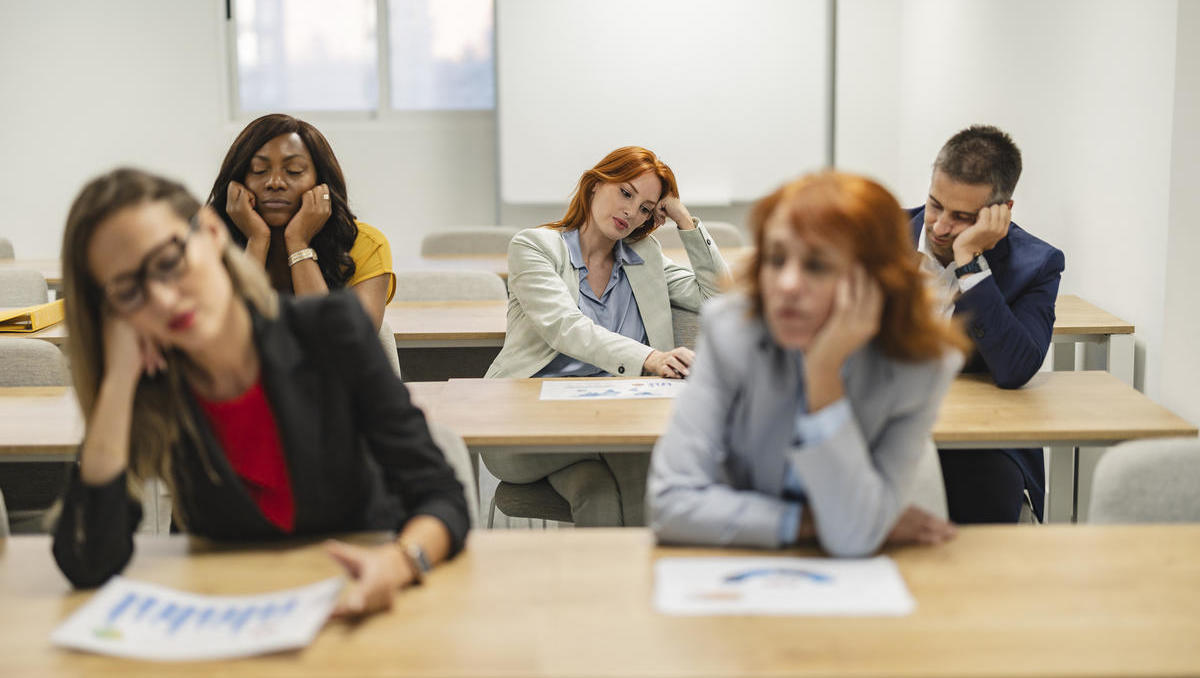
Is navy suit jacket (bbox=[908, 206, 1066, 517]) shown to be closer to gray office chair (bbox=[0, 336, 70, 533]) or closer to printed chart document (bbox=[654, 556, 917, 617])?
printed chart document (bbox=[654, 556, 917, 617])

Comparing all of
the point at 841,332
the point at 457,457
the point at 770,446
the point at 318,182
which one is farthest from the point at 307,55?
the point at 841,332

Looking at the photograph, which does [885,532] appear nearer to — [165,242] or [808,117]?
[165,242]

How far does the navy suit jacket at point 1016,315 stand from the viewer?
265 centimetres

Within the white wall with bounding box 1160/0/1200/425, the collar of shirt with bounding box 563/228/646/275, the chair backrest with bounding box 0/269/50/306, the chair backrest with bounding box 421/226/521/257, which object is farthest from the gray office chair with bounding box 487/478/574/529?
the chair backrest with bounding box 421/226/521/257

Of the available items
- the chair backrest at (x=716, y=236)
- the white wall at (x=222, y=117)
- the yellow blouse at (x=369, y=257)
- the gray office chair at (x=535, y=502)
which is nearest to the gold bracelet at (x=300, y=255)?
the yellow blouse at (x=369, y=257)

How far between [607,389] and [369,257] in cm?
84

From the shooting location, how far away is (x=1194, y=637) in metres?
1.35

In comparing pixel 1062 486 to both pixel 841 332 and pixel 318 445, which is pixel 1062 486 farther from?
pixel 318 445

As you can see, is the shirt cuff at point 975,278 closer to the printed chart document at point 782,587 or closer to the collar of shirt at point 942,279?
the collar of shirt at point 942,279

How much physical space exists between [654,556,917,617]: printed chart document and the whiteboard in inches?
202

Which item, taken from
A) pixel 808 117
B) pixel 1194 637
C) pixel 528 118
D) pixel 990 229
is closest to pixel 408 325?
pixel 990 229

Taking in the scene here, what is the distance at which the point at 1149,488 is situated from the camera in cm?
184

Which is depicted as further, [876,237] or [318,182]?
[318,182]

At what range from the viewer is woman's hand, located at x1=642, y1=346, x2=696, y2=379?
9.73 feet
